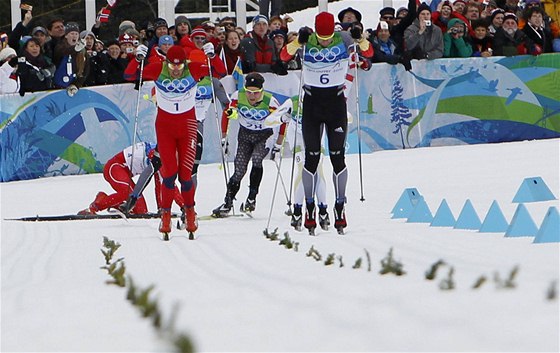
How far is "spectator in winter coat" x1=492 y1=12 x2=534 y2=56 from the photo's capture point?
17.4 meters

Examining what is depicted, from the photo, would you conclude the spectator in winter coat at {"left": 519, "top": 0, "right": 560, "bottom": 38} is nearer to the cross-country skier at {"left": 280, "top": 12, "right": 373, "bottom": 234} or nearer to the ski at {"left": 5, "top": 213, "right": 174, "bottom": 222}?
the ski at {"left": 5, "top": 213, "right": 174, "bottom": 222}

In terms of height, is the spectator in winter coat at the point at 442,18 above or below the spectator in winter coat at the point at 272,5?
below

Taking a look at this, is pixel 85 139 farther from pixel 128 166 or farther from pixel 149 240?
pixel 149 240

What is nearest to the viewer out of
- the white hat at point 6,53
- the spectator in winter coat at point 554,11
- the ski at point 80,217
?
the ski at point 80,217

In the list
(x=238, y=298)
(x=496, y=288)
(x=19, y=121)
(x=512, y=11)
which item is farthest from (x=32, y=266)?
(x=512, y=11)

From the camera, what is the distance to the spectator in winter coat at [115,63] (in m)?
15.9

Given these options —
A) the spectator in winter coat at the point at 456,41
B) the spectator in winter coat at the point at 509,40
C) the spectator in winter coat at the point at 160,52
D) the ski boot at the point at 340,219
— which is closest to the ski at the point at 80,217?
the spectator in winter coat at the point at 160,52

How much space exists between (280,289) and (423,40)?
12.4 m

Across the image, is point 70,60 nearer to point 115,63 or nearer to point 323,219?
point 115,63

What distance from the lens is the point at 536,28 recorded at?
57.8 ft

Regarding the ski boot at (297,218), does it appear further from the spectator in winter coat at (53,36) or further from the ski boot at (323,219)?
the spectator in winter coat at (53,36)

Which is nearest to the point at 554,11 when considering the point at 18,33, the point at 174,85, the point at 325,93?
the point at 18,33

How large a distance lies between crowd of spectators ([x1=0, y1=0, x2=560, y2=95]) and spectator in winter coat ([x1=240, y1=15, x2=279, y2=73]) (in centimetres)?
1

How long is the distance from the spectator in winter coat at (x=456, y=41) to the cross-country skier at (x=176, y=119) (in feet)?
28.4
